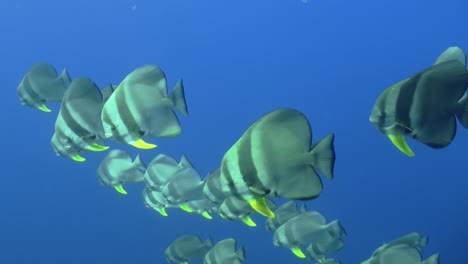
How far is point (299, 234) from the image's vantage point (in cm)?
445

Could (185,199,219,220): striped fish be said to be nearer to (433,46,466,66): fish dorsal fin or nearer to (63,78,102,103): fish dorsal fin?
(63,78,102,103): fish dorsal fin

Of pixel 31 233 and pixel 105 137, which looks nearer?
pixel 105 137

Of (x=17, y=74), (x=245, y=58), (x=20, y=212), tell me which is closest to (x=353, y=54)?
(x=245, y=58)

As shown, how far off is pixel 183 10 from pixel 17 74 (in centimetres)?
453

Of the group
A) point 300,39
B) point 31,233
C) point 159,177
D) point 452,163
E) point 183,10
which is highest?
point 183,10

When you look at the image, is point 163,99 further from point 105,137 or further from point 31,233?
point 31,233

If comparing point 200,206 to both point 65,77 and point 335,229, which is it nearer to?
point 335,229

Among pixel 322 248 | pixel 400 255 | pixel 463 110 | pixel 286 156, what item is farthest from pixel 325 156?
pixel 322 248

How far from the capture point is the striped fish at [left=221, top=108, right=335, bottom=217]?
2232mm

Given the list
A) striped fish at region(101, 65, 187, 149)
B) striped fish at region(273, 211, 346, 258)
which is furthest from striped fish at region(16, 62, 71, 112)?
striped fish at region(273, 211, 346, 258)

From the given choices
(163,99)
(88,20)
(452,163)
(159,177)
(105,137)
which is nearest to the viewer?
(163,99)

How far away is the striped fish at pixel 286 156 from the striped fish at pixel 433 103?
18.2 inches

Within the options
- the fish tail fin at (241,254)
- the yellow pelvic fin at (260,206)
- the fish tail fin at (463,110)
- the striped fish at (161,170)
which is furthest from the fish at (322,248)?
the fish tail fin at (463,110)

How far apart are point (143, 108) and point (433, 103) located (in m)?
1.51
